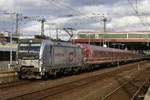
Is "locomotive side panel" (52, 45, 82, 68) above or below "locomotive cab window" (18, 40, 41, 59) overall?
below

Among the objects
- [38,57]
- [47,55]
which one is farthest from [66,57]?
[38,57]

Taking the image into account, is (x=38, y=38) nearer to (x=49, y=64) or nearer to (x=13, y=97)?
(x=49, y=64)

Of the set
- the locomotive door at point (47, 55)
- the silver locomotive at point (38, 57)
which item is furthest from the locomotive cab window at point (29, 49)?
the locomotive door at point (47, 55)

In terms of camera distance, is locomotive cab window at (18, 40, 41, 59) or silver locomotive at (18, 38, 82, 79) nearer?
silver locomotive at (18, 38, 82, 79)

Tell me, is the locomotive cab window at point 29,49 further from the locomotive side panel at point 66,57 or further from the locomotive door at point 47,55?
the locomotive side panel at point 66,57

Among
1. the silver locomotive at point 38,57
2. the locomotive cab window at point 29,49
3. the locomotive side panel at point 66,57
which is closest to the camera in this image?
the silver locomotive at point 38,57

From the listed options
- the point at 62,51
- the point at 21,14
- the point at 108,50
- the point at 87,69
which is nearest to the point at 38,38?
the point at 62,51

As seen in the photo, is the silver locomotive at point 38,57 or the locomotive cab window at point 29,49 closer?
the silver locomotive at point 38,57

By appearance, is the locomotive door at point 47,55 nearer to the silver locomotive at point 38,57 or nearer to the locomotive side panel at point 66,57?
the silver locomotive at point 38,57

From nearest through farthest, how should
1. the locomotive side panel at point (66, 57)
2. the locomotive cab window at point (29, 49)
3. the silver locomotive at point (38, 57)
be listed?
the silver locomotive at point (38, 57)
the locomotive cab window at point (29, 49)
the locomotive side panel at point (66, 57)

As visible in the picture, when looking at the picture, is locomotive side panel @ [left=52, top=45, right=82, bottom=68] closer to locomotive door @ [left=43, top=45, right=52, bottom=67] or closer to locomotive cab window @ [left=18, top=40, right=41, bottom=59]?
locomotive door @ [left=43, top=45, right=52, bottom=67]

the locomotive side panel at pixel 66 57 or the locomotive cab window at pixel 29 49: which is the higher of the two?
the locomotive cab window at pixel 29 49

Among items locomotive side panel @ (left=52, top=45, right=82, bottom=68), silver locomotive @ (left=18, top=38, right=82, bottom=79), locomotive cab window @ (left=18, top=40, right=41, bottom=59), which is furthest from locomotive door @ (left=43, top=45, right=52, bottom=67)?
locomotive side panel @ (left=52, top=45, right=82, bottom=68)

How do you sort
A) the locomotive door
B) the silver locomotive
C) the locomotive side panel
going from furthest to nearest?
the locomotive side panel, the locomotive door, the silver locomotive
